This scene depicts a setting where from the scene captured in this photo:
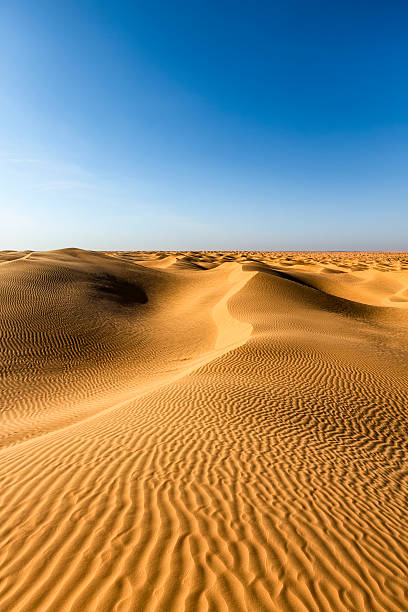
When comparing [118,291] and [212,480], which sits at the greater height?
[212,480]

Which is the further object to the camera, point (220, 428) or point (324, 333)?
point (324, 333)

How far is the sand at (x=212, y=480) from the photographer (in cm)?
329

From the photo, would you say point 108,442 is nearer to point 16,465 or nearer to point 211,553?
point 16,465

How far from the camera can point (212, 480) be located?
16.7 feet

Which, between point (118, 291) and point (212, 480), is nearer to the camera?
point (212, 480)

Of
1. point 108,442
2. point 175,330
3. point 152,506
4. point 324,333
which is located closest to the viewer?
point 152,506

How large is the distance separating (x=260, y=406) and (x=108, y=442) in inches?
160

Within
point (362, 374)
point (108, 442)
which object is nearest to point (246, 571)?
point (108, 442)

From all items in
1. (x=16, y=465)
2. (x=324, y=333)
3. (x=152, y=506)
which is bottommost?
(x=324, y=333)

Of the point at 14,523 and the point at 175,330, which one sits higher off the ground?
the point at 14,523

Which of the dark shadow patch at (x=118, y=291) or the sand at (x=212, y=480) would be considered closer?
the sand at (x=212, y=480)

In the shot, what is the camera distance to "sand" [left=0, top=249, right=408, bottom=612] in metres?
3.29

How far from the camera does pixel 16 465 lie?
5.87 m

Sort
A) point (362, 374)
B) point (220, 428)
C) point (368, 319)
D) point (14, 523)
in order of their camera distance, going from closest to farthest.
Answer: point (14, 523) < point (220, 428) < point (362, 374) < point (368, 319)
